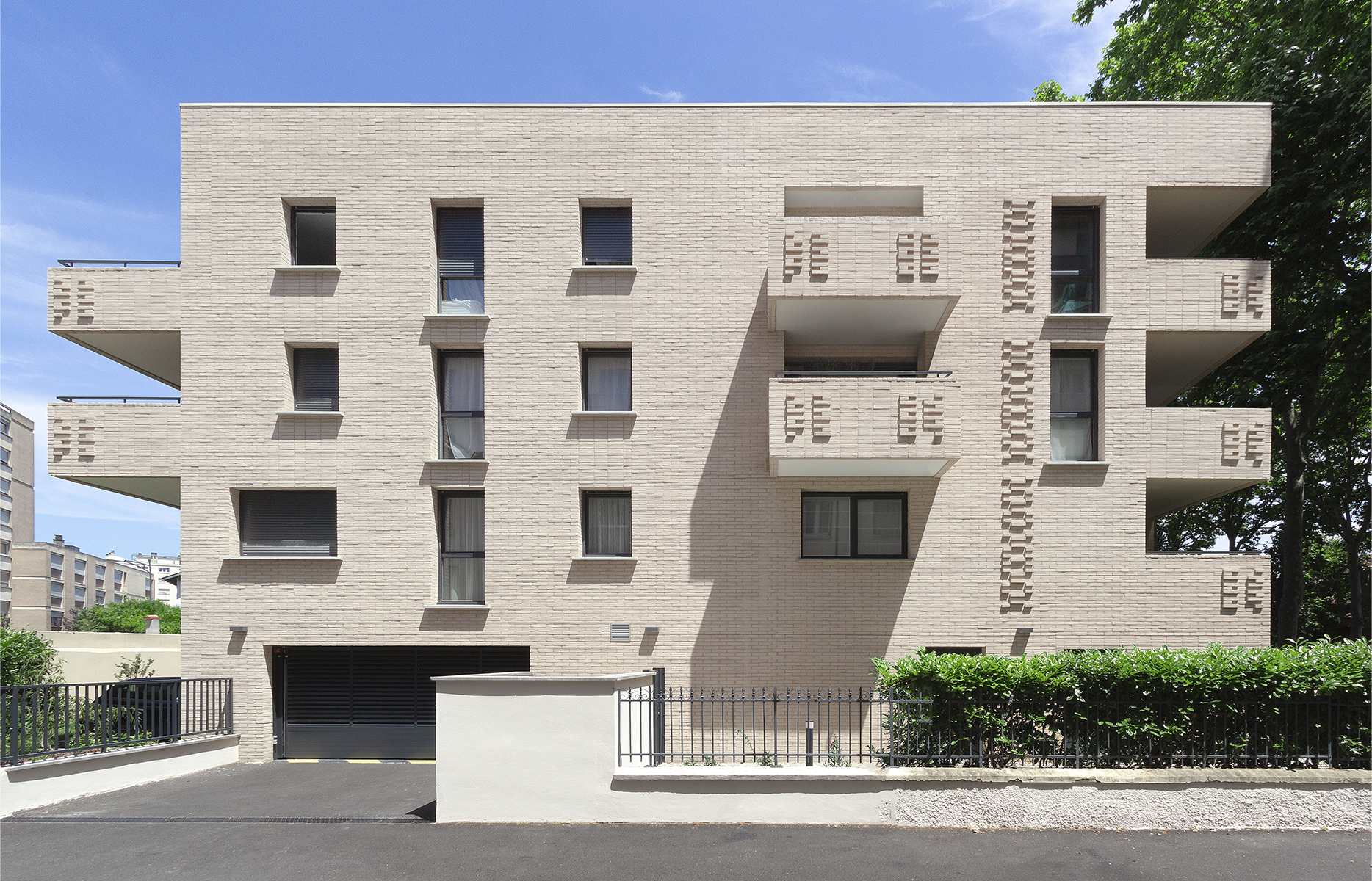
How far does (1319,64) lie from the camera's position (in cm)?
1725

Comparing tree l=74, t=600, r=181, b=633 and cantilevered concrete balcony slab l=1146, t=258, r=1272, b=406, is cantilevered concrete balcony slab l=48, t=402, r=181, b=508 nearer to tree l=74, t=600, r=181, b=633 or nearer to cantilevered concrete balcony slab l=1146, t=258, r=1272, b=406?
cantilevered concrete balcony slab l=1146, t=258, r=1272, b=406

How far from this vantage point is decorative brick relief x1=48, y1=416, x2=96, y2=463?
46.7 ft

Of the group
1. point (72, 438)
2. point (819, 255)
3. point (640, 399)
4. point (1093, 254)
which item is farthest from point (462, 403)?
point (1093, 254)

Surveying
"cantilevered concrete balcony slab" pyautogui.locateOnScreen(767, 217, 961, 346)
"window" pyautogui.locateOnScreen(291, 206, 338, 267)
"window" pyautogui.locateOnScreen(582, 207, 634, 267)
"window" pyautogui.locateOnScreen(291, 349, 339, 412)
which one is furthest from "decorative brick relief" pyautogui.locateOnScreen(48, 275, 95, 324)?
"cantilevered concrete balcony slab" pyautogui.locateOnScreen(767, 217, 961, 346)

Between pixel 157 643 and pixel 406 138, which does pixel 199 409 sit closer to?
pixel 406 138

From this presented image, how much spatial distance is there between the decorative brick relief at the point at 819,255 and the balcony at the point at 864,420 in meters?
1.83

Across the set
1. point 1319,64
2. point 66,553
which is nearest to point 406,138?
point 1319,64

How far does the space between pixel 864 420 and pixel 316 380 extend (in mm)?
10103

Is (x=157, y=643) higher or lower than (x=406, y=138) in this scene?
lower

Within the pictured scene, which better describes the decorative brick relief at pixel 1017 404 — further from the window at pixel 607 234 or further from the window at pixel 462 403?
the window at pixel 462 403

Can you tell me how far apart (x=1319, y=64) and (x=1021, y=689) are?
54.4 feet

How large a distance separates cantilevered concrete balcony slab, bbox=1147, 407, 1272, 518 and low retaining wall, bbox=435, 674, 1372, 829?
5.94 metres

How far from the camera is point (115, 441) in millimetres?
14430

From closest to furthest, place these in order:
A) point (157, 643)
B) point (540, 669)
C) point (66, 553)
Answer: point (540, 669), point (157, 643), point (66, 553)
